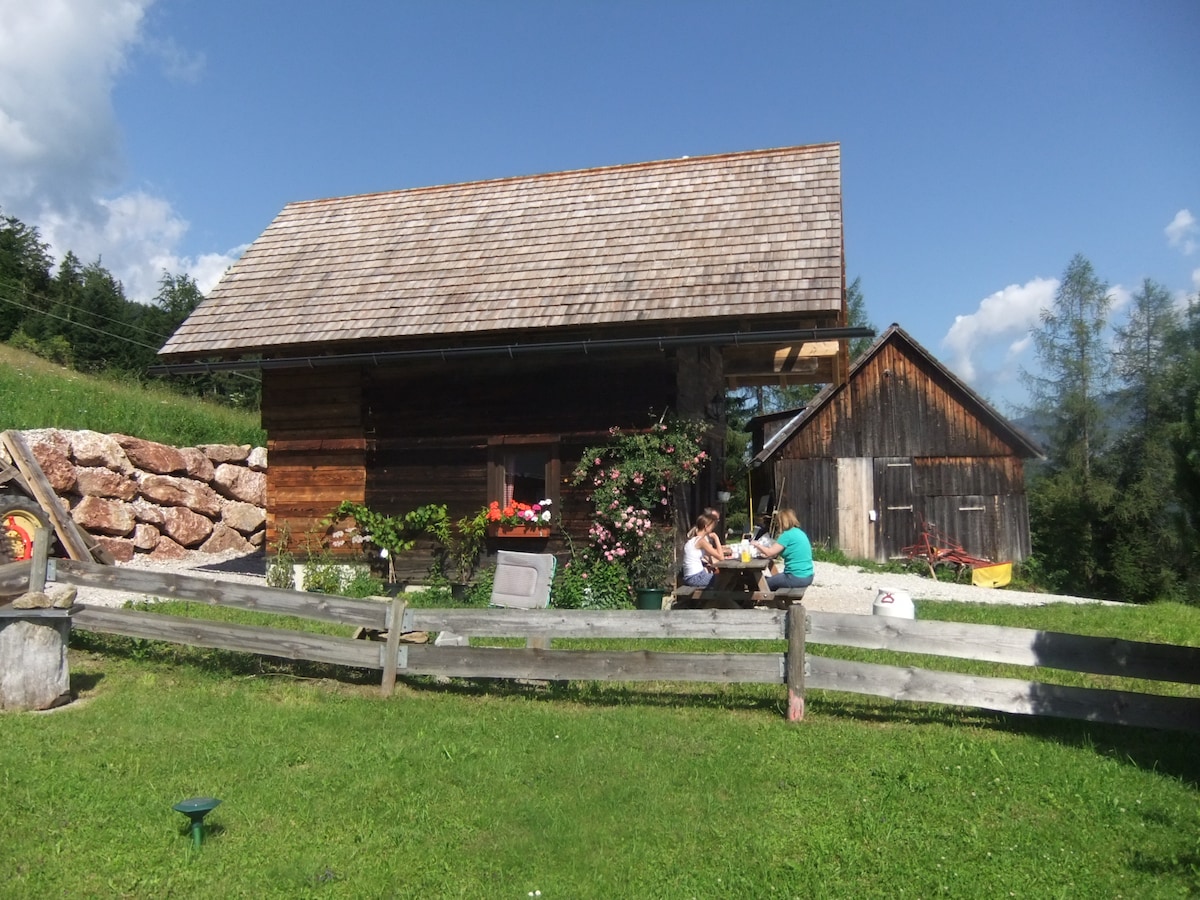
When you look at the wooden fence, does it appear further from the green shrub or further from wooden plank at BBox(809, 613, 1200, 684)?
the green shrub

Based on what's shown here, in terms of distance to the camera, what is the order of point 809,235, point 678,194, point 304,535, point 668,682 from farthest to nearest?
point 678,194, point 304,535, point 809,235, point 668,682

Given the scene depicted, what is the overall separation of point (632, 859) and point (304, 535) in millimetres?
9392

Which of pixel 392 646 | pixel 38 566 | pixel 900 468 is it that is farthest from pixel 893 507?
pixel 38 566

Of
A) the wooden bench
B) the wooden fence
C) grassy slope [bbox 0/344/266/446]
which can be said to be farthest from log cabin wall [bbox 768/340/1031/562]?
the wooden fence

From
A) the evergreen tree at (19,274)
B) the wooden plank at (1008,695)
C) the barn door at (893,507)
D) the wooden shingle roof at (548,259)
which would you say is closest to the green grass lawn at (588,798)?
the wooden plank at (1008,695)

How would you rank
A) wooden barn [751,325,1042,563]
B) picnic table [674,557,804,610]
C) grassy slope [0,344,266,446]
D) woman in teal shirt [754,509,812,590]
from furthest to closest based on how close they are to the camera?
wooden barn [751,325,1042,563], grassy slope [0,344,266,446], woman in teal shirt [754,509,812,590], picnic table [674,557,804,610]

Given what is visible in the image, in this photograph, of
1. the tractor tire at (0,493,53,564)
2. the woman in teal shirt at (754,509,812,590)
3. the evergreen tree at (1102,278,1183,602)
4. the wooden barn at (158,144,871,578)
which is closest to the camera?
the woman in teal shirt at (754,509,812,590)

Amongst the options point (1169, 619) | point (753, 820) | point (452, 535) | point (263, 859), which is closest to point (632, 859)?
point (753, 820)

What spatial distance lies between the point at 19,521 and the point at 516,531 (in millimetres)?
6782

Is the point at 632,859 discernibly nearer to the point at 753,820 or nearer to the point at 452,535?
the point at 753,820

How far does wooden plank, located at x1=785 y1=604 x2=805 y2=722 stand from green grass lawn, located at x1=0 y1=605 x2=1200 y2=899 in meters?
0.11

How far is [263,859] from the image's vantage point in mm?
4352

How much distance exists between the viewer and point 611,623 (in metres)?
7.03

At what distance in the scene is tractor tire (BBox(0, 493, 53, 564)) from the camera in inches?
478
